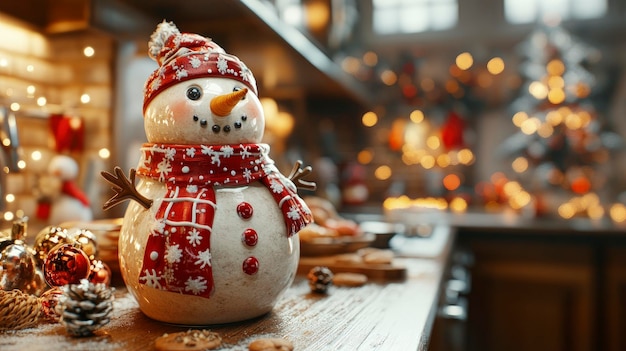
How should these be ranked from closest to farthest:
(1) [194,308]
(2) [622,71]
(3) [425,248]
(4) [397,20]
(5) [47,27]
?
1. (1) [194,308]
2. (5) [47,27]
3. (3) [425,248]
4. (2) [622,71]
5. (4) [397,20]

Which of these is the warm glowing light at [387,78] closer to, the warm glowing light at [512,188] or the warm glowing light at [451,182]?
the warm glowing light at [451,182]

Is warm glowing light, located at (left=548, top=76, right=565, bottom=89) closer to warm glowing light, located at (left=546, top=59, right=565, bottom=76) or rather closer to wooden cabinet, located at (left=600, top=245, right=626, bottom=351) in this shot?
warm glowing light, located at (left=546, top=59, right=565, bottom=76)

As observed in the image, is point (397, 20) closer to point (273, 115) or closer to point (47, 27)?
point (273, 115)

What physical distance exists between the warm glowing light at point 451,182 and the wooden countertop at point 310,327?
4.19 metres

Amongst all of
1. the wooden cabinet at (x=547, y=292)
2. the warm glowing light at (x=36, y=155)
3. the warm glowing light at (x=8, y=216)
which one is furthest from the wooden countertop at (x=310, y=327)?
the wooden cabinet at (x=547, y=292)

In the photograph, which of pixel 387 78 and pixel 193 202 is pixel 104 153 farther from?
pixel 387 78

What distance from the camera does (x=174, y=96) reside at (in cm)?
69

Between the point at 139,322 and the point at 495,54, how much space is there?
5.06m

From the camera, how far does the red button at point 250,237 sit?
0.67m

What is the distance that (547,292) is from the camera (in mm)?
2494

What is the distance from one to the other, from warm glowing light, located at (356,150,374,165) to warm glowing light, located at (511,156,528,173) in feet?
4.40

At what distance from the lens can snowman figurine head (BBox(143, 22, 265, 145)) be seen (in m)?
0.68

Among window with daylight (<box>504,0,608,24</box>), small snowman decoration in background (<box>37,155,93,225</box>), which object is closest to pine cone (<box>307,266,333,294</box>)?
small snowman decoration in background (<box>37,155,93,225</box>)

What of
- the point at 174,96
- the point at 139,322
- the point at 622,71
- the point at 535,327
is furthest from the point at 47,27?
the point at 622,71
